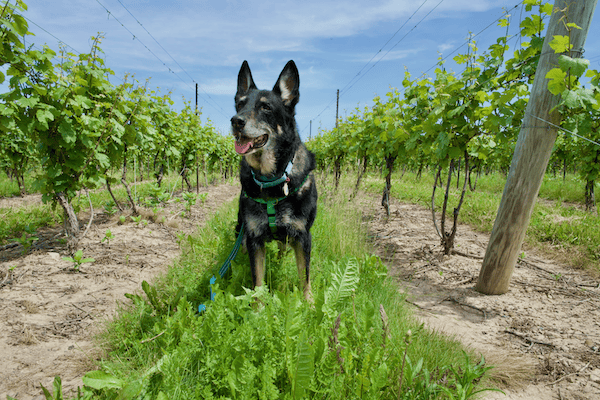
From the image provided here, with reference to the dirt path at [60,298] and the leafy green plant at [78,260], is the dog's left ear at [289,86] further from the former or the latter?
the leafy green plant at [78,260]

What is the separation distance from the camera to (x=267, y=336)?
1673 mm

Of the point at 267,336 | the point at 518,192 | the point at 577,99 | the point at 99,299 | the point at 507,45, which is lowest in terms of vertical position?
the point at 99,299

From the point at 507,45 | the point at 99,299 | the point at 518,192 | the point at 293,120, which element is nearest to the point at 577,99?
the point at 518,192

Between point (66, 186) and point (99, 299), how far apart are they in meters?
1.94

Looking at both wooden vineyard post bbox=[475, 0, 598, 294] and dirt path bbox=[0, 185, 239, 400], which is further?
wooden vineyard post bbox=[475, 0, 598, 294]

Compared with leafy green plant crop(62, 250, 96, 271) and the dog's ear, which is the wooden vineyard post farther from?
leafy green plant crop(62, 250, 96, 271)

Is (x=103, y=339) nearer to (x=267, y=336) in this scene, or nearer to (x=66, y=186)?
(x=267, y=336)

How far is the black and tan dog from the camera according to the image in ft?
8.28

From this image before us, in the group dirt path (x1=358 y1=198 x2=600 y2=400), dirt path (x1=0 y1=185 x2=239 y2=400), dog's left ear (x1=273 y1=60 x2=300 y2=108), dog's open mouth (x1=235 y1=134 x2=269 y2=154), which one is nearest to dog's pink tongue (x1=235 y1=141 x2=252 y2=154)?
dog's open mouth (x1=235 y1=134 x2=269 y2=154)

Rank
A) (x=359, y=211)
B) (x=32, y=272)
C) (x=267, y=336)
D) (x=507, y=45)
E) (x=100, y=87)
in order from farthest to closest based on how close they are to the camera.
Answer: (x=359, y=211), (x=100, y=87), (x=507, y=45), (x=32, y=272), (x=267, y=336)

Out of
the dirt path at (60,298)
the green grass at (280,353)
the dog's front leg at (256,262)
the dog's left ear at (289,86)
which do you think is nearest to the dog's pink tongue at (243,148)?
the dog's left ear at (289,86)

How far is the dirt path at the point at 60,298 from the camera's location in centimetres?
198

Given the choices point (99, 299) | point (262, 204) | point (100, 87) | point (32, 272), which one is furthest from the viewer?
point (100, 87)

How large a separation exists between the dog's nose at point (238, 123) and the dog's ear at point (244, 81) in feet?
1.98
